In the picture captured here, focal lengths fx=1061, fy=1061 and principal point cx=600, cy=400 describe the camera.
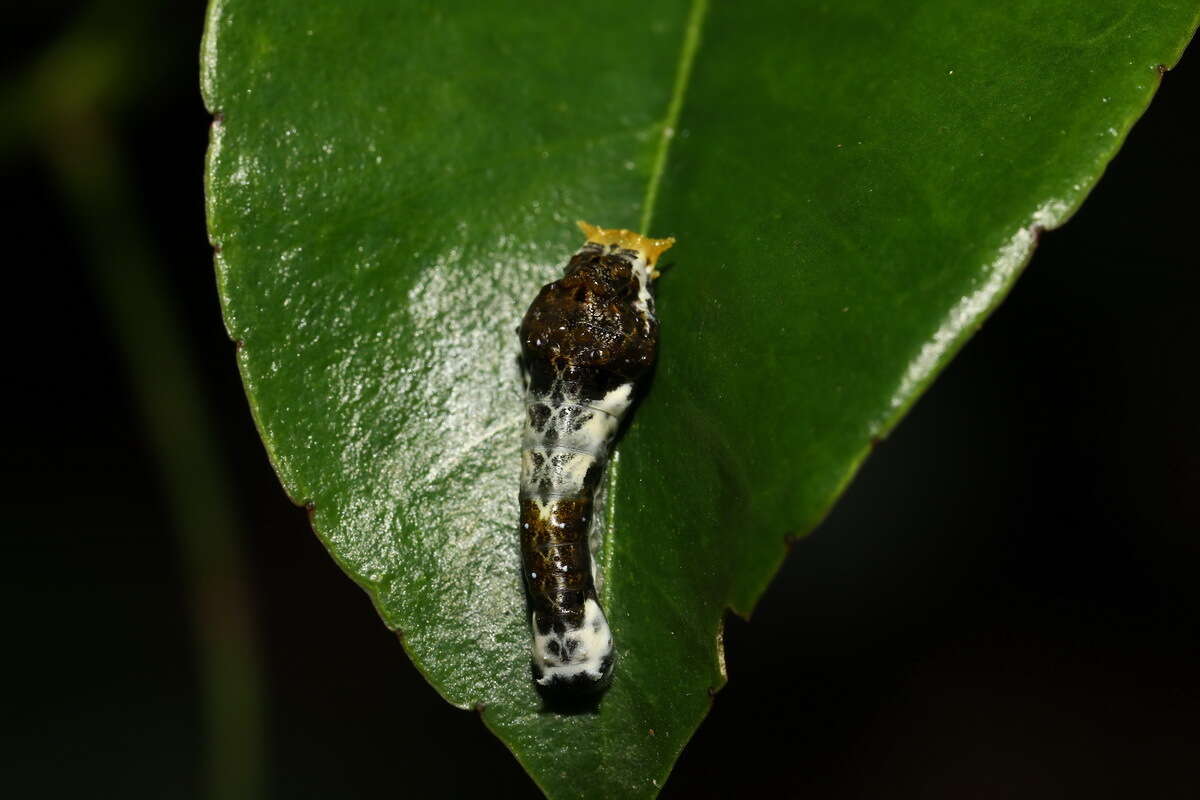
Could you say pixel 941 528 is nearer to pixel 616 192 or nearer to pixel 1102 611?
pixel 1102 611

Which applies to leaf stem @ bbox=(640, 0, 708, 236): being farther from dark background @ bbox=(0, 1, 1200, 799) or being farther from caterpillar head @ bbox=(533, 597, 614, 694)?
dark background @ bbox=(0, 1, 1200, 799)

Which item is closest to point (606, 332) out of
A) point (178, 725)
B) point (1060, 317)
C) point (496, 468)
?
point (496, 468)

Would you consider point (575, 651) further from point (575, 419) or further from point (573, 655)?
point (575, 419)

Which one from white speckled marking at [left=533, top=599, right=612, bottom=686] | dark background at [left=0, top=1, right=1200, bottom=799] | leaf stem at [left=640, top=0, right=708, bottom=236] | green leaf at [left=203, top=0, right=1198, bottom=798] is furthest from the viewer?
dark background at [left=0, top=1, right=1200, bottom=799]

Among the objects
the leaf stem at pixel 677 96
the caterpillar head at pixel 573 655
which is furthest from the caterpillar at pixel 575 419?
the leaf stem at pixel 677 96

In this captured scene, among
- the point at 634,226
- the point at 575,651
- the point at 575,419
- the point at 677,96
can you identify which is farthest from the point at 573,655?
the point at 677,96

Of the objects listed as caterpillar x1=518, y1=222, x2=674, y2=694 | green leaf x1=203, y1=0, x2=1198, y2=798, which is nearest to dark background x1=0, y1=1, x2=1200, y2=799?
green leaf x1=203, y1=0, x2=1198, y2=798
